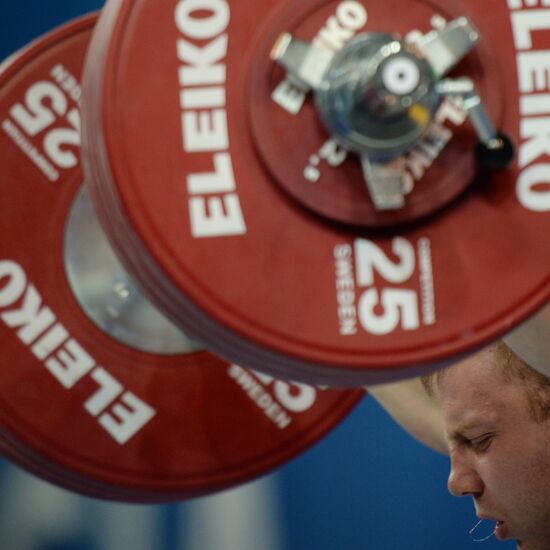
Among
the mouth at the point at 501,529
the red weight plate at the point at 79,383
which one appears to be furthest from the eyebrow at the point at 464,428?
the red weight plate at the point at 79,383

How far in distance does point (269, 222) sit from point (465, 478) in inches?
37.2

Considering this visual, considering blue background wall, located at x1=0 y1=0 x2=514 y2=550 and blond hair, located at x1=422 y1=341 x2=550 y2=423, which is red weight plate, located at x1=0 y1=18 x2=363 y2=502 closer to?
blond hair, located at x1=422 y1=341 x2=550 y2=423

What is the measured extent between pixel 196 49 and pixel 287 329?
25cm

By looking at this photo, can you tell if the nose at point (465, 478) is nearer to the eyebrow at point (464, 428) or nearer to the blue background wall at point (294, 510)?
the eyebrow at point (464, 428)

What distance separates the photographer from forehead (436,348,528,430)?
168 cm

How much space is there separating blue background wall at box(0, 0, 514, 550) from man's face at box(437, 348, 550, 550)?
632 millimetres

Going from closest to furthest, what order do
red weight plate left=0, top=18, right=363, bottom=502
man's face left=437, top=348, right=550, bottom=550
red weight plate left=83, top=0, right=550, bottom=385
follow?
red weight plate left=83, top=0, right=550, bottom=385 → red weight plate left=0, top=18, right=363, bottom=502 → man's face left=437, top=348, right=550, bottom=550

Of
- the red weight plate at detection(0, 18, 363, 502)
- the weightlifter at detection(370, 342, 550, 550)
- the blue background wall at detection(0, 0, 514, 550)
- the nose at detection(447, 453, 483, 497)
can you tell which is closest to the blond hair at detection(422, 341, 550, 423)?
the weightlifter at detection(370, 342, 550, 550)

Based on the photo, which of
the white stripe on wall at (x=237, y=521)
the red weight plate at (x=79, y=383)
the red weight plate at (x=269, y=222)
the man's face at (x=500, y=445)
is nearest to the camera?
the red weight plate at (x=269, y=222)

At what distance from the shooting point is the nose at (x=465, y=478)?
5.68 ft

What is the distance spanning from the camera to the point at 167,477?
134cm

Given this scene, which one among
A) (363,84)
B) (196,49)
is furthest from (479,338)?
(196,49)

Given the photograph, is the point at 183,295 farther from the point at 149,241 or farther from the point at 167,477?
the point at 167,477

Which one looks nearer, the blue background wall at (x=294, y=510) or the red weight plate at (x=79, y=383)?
the red weight plate at (x=79, y=383)
